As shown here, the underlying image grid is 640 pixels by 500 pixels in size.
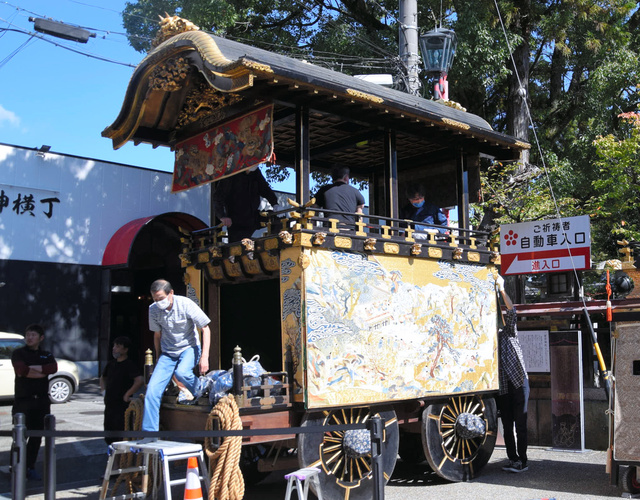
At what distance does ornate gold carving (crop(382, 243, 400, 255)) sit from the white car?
Result: 1023cm

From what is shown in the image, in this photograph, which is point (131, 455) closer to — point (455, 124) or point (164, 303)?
point (164, 303)

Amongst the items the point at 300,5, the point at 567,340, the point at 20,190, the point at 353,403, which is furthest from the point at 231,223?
the point at 300,5

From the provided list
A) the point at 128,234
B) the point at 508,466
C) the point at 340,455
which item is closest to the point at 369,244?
the point at 340,455

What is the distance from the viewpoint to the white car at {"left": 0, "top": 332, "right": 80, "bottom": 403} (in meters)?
15.4

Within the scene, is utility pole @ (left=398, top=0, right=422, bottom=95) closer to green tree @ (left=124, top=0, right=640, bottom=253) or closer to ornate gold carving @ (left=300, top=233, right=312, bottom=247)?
green tree @ (left=124, top=0, right=640, bottom=253)

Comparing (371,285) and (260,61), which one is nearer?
(260,61)

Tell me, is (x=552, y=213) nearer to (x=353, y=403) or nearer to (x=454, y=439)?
(x=454, y=439)

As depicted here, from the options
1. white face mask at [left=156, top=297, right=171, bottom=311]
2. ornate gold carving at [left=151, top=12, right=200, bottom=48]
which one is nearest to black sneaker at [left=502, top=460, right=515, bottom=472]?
white face mask at [left=156, top=297, right=171, bottom=311]

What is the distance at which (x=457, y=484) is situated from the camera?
27.6 ft

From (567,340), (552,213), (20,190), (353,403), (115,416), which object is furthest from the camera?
(20,190)

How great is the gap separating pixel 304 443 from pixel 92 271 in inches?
561

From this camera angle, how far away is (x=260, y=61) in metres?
6.86

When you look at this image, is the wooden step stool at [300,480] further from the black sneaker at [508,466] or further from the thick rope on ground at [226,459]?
the black sneaker at [508,466]

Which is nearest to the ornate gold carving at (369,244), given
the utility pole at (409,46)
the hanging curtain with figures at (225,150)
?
the hanging curtain with figures at (225,150)
